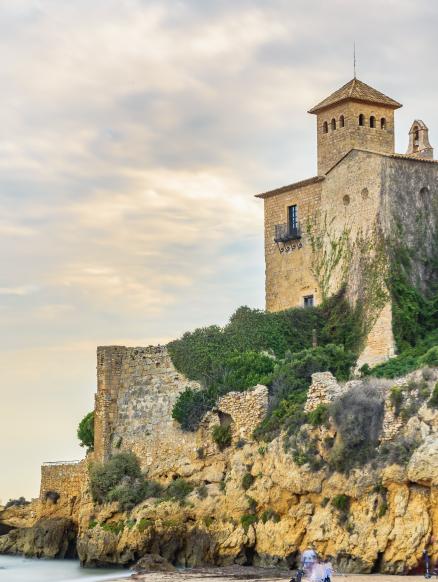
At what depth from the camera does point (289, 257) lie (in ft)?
189

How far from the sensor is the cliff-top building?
53.3 meters

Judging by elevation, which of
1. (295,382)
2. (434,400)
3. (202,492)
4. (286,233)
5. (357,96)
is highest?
(357,96)

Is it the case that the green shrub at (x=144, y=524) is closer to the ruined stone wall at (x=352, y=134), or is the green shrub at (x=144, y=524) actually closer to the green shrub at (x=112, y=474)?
the green shrub at (x=112, y=474)

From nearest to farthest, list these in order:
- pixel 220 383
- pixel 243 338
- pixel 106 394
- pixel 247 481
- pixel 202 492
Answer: pixel 247 481 < pixel 202 492 < pixel 220 383 < pixel 106 394 < pixel 243 338

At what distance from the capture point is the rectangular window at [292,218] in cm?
5772

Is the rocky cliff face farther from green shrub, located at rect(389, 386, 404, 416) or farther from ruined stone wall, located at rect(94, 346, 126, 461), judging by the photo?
ruined stone wall, located at rect(94, 346, 126, 461)

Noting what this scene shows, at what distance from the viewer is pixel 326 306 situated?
54.6 m

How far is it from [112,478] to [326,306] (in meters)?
11.3

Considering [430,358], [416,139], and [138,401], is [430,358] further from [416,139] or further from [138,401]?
[416,139]

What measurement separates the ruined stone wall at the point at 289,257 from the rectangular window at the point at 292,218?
0.18 metres

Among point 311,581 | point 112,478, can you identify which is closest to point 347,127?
point 112,478

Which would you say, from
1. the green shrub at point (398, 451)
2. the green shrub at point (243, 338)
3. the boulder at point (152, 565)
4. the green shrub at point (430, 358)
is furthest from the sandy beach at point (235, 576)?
the green shrub at point (243, 338)

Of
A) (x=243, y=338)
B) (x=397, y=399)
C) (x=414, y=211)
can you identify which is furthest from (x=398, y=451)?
(x=414, y=211)

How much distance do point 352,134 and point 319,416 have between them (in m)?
16.4
